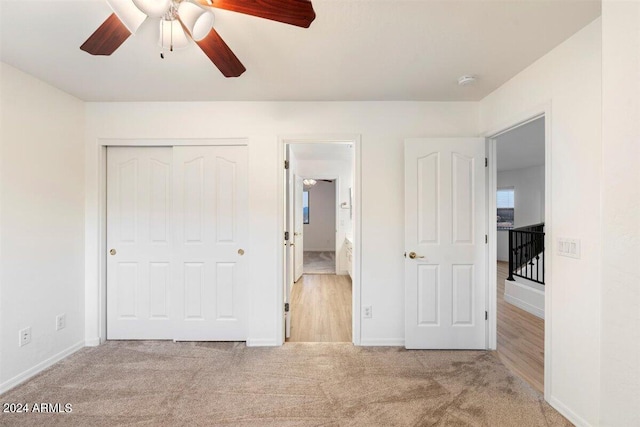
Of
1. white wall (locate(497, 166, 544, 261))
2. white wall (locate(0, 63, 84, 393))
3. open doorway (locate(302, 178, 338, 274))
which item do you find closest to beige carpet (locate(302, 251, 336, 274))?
open doorway (locate(302, 178, 338, 274))

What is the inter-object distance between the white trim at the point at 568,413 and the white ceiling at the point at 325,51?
7.75 feet

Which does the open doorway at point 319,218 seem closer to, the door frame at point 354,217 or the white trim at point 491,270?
the door frame at point 354,217

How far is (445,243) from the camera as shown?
8.43ft

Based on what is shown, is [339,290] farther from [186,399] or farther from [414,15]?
[414,15]

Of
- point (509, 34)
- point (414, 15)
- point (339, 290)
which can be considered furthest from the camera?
point (339, 290)

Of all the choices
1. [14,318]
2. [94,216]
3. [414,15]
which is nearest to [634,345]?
[414,15]

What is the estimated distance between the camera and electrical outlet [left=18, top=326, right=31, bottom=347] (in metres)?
2.10

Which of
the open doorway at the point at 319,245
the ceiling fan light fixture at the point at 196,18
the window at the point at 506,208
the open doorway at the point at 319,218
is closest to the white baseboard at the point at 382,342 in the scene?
the open doorway at the point at 319,245

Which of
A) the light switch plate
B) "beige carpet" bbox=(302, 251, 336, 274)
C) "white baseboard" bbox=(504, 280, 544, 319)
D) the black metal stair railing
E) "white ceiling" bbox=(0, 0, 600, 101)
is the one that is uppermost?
"white ceiling" bbox=(0, 0, 600, 101)

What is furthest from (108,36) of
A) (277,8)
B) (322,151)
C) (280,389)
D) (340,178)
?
(340,178)

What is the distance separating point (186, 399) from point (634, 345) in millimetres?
2349

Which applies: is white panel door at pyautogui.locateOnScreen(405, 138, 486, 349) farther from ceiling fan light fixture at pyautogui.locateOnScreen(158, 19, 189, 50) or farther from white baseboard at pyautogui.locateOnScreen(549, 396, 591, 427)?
ceiling fan light fixture at pyautogui.locateOnScreen(158, 19, 189, 50)

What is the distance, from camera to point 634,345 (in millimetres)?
824

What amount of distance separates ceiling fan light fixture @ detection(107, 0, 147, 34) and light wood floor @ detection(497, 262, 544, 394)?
3352mm
